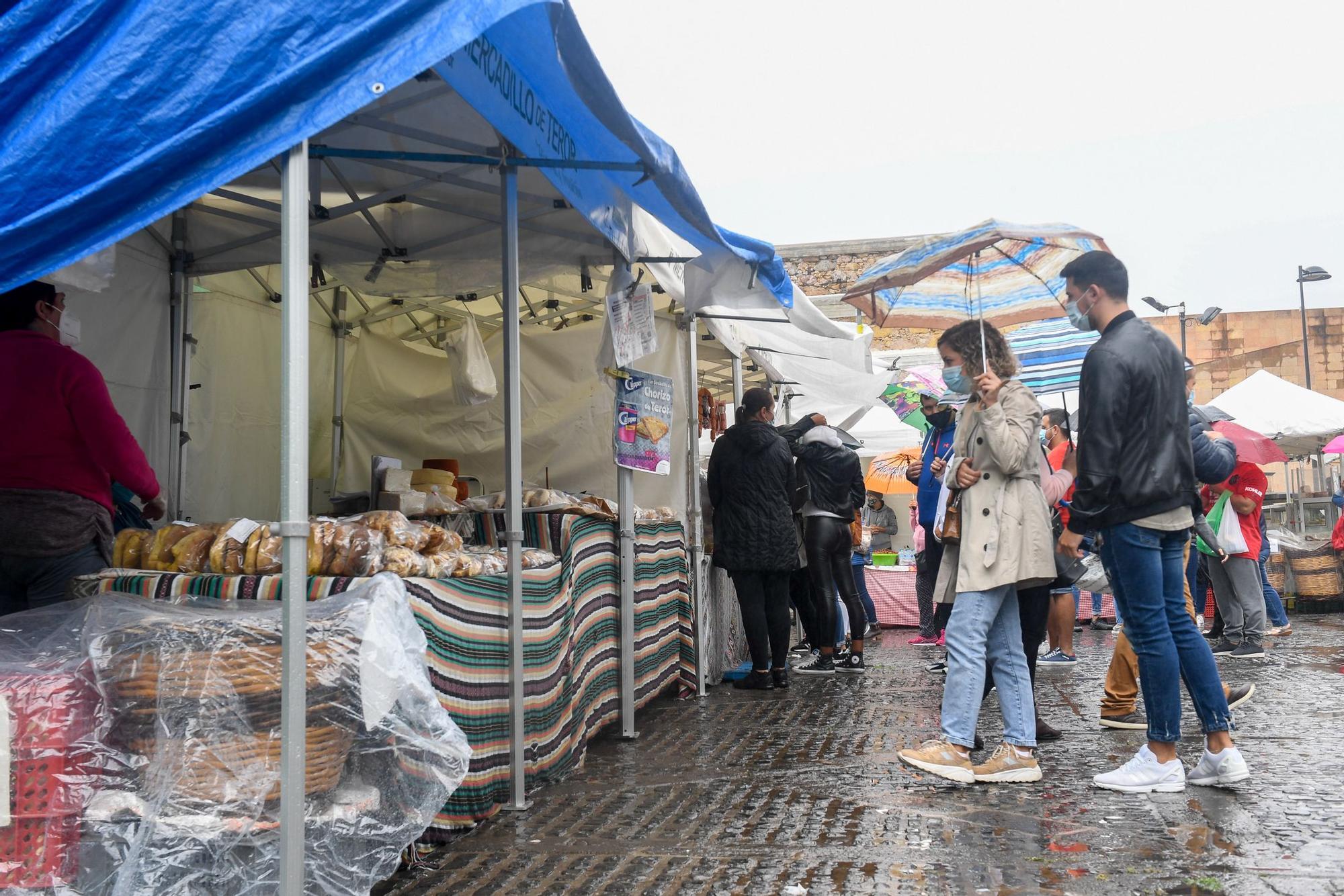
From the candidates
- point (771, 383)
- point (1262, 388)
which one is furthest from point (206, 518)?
point (1262, 388)

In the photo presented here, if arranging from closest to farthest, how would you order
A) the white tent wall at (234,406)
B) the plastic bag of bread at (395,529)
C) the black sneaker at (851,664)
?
1. the plastic bag of bread at (395,529)
2. the white tent wall at (234,406)
3. the black sneaker at (851,664)

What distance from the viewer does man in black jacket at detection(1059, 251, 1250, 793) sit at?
4.46 meters

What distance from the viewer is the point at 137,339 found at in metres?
6.37

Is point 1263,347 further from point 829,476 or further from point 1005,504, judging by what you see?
point 1005,504

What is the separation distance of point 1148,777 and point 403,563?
3.02m

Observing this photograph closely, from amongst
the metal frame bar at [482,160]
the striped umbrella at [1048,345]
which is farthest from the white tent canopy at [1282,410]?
the metal frame bar at [482,160]

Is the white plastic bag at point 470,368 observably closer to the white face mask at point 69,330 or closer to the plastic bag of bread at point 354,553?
the white face mask at point 69,330

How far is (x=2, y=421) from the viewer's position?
12.7ft

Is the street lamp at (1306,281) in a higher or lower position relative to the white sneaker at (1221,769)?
higher

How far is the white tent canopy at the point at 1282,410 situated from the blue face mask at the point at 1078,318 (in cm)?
1187

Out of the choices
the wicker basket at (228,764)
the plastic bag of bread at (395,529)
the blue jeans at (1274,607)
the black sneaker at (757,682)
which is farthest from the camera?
the blue jeans at (1274,607)

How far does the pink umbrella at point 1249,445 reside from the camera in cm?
1055

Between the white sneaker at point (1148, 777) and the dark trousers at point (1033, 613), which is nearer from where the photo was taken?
the white sneaker at point (1148, 777)

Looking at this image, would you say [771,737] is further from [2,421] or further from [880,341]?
[880,341]
